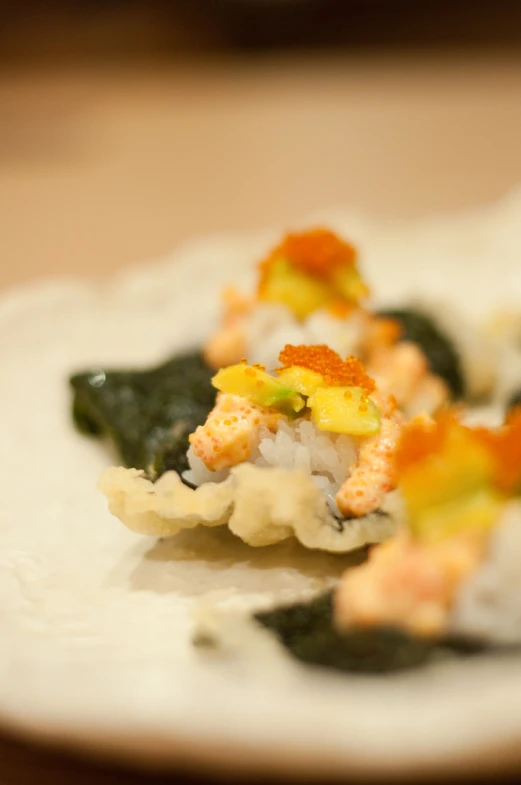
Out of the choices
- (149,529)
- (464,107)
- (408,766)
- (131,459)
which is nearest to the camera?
(408,766)

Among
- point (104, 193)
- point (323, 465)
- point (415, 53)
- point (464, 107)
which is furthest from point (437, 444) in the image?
point (415, 53)

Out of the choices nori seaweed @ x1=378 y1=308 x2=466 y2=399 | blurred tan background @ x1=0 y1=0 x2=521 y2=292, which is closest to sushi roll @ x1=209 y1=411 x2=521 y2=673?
nori seaweed @ x1=378 y1=308 x2=466 y2=399

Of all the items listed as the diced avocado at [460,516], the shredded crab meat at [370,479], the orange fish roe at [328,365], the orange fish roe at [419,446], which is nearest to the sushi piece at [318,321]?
the orange fish roe at [328,365]

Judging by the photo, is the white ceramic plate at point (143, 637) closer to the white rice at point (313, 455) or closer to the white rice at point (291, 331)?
the white rice at point (313, 455)

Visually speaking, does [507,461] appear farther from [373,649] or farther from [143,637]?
[143,637]

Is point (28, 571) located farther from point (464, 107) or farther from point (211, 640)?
point (464, 107)

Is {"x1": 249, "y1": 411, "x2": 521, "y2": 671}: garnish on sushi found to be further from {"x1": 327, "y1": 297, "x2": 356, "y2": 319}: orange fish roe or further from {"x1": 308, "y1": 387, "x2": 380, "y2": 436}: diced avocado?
{"x1": 327, "y1": 297, "x2": 356, "y2": 319}: orange fish roe
